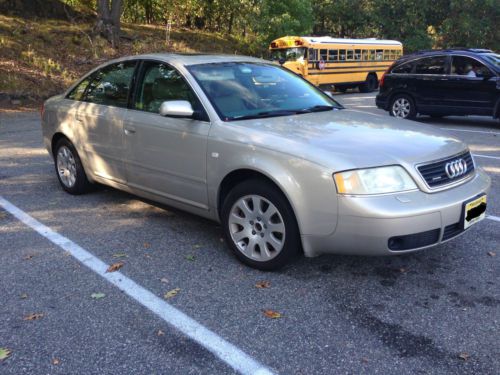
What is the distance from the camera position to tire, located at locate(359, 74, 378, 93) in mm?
22688

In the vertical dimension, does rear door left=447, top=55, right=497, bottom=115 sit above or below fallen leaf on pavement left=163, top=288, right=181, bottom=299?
above

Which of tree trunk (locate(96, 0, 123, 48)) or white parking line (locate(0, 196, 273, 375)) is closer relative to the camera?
white parking line (locate(0, 196, 273, 375))

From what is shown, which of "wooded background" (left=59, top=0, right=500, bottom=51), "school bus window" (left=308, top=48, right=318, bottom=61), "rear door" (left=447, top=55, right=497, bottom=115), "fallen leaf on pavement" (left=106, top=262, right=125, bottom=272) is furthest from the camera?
"wooded background" (left=59, top=0, right=500, bottom=51)

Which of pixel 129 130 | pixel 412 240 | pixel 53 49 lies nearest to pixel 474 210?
pixel 412 240

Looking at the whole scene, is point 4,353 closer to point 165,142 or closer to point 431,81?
point 165,142

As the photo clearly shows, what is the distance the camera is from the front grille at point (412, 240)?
11.1 feet

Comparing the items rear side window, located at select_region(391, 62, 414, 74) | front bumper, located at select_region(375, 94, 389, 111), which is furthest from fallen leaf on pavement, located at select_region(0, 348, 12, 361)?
front bumper, located at select_region(375, 94, 389, 111)

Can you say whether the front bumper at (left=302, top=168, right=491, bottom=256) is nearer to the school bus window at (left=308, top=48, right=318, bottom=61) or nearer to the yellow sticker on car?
the yellow sticker on car

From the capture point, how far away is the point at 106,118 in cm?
516

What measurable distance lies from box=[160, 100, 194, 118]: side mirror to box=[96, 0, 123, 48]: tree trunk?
55.3 feet

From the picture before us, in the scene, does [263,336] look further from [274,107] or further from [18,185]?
[18,185]

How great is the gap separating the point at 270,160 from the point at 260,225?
518 millimetres

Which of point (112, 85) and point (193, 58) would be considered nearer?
point (193, 58)

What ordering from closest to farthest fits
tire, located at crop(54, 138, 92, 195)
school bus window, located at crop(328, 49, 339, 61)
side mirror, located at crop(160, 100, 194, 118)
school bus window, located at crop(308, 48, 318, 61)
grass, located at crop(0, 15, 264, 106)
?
side mirror, located at crop(160, 100, 194, 118), tire, located at crop(54, 138, 92, 195), grass, located at crop(0, 15, 264, 106), school bus window, located at crop(308, 48, 318, 61), school bus window, located at crop(328, 49, 339, 61)
